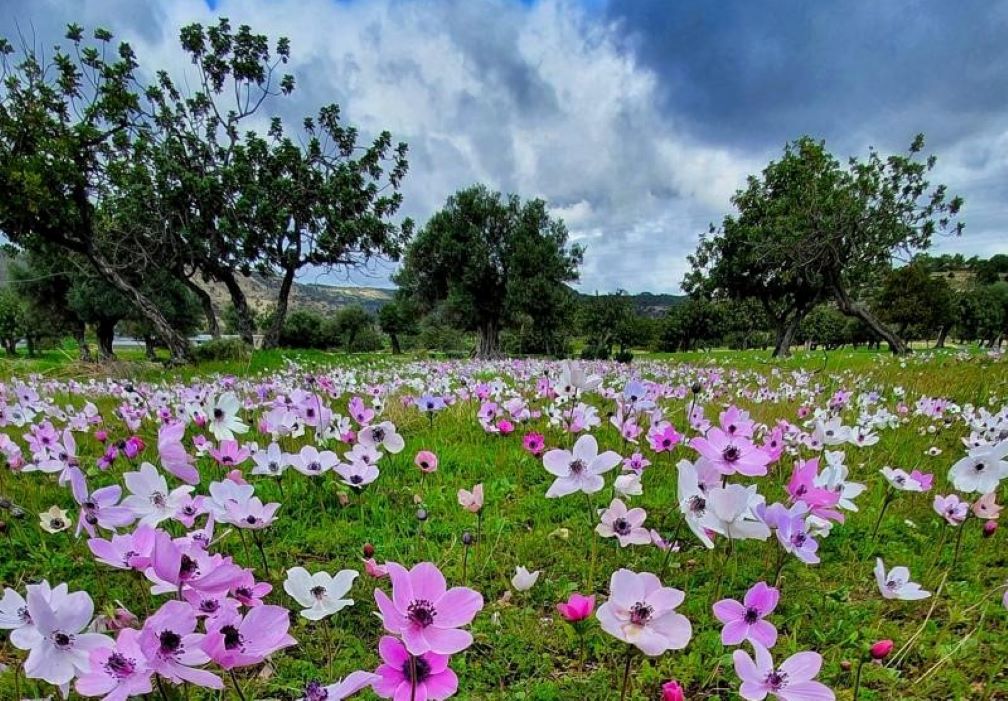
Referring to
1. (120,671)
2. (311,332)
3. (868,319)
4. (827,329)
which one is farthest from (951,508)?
(827,329)

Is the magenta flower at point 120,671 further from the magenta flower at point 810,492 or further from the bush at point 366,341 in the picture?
the bush at point 366,341

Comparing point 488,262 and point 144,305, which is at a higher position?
point 488,262

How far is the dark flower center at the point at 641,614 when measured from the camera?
4.26ft

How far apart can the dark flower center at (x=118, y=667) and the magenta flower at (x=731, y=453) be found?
1.77m

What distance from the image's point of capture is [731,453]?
198cm

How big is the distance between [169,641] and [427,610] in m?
0.55

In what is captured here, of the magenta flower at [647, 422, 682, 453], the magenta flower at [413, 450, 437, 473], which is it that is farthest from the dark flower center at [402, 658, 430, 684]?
the magenta flower at [647, 422, 682, 453]

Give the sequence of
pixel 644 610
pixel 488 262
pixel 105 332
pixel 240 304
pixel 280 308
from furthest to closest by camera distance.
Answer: pixel 105 332 < pixel 488 262 < pixel 280 308 < pixel 240 304 < pixel 644 610

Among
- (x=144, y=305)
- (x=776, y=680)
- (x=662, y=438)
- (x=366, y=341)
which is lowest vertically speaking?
(x=366, y=341)

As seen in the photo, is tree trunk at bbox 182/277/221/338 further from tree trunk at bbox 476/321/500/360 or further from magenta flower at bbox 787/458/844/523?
magenta flower at bbox 787/458/844/523

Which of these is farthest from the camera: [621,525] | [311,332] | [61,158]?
[311,332]

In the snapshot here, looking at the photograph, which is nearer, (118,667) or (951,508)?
(118,667)

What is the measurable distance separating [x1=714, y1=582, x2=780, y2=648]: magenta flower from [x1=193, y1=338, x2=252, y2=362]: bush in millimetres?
17249

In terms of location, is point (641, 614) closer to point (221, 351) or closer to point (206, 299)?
point (221, 351)
